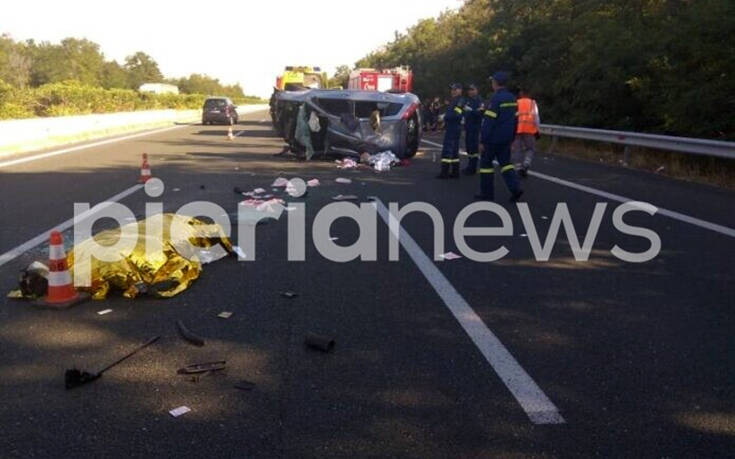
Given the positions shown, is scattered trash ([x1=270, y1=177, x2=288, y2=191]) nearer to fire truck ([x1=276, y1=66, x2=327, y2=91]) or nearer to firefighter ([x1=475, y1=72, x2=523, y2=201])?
firefighter ([x1=475, y1=72, x2=523, y2=201])

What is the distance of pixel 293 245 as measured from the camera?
7645 mm

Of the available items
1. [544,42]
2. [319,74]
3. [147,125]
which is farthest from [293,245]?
[147,125]

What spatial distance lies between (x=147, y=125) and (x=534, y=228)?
110 feet

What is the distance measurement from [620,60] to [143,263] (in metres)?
17.8

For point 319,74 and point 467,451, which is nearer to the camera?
point 467,451

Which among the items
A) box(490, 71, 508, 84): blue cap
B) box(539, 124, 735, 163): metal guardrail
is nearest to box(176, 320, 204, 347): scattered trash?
box(490, 71, 508, 84): blue cap

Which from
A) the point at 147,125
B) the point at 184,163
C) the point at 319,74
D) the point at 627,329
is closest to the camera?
the point at 627,329

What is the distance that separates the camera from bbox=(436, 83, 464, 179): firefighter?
12.9 meters

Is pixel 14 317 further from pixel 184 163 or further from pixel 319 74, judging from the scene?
pixel 319 74

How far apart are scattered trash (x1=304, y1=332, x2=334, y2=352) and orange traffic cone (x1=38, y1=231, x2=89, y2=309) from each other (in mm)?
2013

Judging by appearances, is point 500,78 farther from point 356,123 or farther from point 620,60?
point 620,60

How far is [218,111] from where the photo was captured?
4094cm

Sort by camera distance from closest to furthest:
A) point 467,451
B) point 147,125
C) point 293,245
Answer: point 467,451 < point 293,245 < point 147,125

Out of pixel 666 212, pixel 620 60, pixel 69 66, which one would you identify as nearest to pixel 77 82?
pixel 69 66
